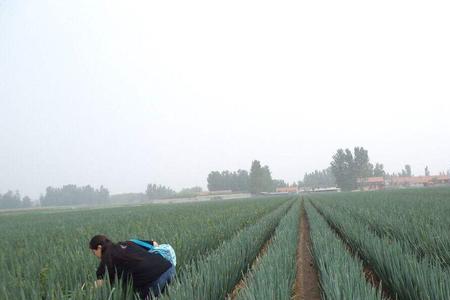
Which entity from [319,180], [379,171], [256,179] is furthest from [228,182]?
[379,171]

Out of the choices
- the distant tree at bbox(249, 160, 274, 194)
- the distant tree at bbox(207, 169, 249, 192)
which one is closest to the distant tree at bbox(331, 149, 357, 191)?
the distant tree at bbox(249, 160, 274, 194)

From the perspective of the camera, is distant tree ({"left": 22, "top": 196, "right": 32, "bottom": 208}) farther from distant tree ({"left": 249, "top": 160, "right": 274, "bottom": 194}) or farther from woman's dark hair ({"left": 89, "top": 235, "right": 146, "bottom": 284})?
woman's dark hair ({"left": 89, "top": 235, "right": 146, "bottom": 284})

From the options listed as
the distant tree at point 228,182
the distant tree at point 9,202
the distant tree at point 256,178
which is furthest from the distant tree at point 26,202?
the distant tree at point 256,178

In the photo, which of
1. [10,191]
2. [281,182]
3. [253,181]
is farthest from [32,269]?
[10,191]

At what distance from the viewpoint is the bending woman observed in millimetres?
3104

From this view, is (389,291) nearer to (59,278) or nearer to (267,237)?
(59,278)

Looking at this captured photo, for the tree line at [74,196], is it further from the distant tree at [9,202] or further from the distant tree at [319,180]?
the distant tree at [319,180]

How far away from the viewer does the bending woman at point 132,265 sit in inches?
122

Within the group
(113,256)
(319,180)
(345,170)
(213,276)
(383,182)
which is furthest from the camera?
(319,180)

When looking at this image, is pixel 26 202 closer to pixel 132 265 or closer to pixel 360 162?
pixel 360 162

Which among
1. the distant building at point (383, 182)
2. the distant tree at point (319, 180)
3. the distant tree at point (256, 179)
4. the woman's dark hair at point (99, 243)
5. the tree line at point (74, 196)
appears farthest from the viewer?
the tree line at point (74, 196)

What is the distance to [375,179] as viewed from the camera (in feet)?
331

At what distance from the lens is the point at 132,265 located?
3.21 meters

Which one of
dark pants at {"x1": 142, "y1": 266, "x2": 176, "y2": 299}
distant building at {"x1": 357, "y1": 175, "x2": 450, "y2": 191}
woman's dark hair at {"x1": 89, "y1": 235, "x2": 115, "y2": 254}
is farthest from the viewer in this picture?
distant building at {"x1": 357, "y1": 175, "x2": 450, "y2": 191}
